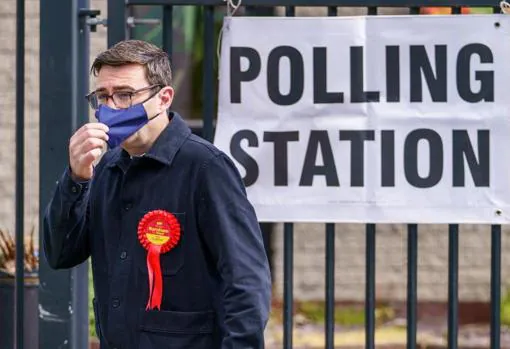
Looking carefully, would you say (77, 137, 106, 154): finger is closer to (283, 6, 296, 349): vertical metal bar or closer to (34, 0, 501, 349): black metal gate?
(34, 0, 501, 349): black metal gate

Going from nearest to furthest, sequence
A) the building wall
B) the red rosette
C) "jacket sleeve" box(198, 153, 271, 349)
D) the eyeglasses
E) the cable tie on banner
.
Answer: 1. "jacket sleeve" box(198, 153, 271, 349)
2. the red rosette
3. the eyeglasses
4. the cable tie on banner
5. the building wall

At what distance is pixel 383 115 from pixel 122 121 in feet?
4.16

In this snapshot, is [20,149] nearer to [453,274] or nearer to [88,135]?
[88,135]

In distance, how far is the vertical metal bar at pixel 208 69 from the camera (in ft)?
14.1

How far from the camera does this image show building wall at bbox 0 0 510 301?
7973 mm

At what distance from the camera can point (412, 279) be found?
4266 mm

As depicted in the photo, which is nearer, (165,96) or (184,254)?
(184,254)

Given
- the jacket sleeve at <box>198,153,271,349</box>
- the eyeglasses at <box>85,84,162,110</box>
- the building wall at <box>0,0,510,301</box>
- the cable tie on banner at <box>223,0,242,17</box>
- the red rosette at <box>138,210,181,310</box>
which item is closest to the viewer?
the jacket sleeve at <box>198,153,271,349</box>

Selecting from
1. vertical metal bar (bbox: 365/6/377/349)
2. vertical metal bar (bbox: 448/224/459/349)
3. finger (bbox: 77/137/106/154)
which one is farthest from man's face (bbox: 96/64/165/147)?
vertical metal bar (bbox: 448/224/459/349)

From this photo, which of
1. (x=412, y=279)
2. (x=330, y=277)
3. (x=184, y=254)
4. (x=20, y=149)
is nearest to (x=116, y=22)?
(x=20, y=149)

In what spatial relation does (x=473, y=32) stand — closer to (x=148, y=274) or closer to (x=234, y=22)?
(x=234, y=22)

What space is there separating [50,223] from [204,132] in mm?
1043

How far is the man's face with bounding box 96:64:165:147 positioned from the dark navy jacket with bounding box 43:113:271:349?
0.06 metres

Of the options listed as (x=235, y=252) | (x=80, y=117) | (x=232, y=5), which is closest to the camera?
(x=235, y=252)
